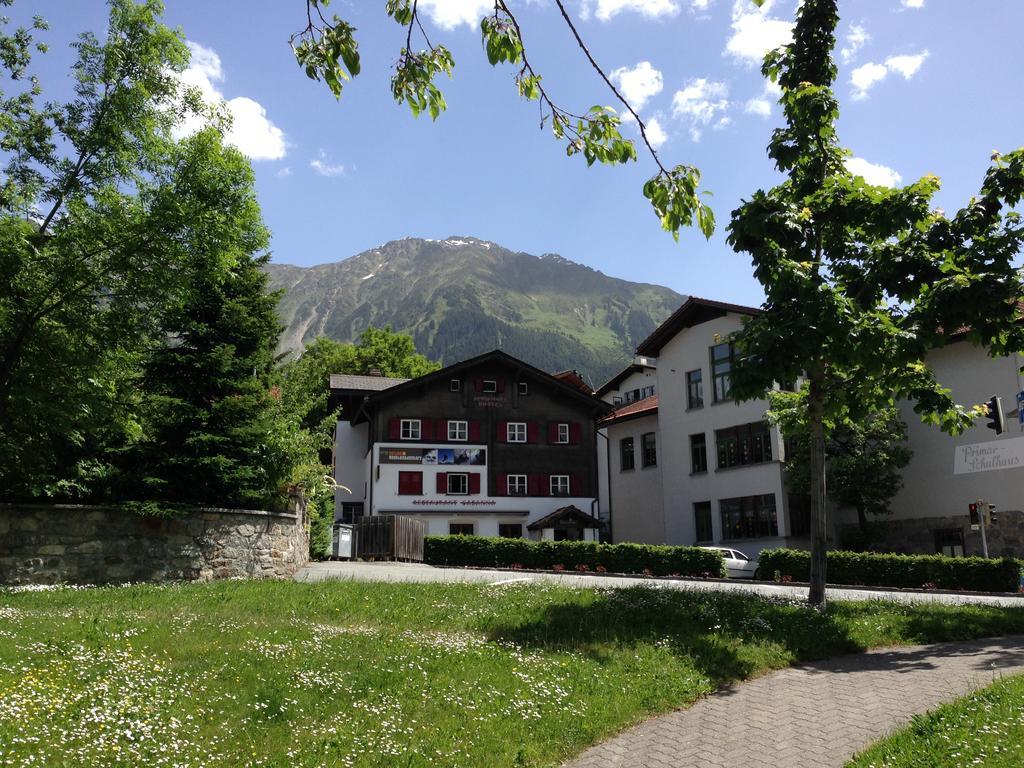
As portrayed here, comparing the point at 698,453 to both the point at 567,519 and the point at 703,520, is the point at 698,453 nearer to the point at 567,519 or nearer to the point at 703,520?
the point at 703,520

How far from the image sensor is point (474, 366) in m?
52.5

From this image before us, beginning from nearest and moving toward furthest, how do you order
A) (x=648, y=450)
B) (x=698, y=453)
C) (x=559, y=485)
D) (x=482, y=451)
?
1. (x=698, y=453)
2. (x=648, y=450)
3. (x=482, y=451)
4. (x=559, y=485)

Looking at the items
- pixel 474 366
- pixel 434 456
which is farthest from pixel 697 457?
pixel 434 456

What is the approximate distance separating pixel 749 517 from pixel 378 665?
34190mm

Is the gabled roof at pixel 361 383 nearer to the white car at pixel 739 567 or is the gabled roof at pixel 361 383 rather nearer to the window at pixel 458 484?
the window at pixel 458 484

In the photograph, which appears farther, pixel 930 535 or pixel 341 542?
pixel 341 542

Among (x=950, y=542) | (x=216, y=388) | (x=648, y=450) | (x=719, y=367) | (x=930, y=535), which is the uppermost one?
(x=719, y=367)

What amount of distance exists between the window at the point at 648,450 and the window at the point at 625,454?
105 cm

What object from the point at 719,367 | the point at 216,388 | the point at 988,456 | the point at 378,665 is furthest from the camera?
the point at 719,367

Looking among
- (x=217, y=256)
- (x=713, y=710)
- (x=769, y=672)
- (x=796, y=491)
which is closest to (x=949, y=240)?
(x=769, y=672)

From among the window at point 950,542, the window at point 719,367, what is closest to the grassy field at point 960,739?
the window at point 950,542

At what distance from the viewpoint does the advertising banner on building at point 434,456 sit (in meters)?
49.9

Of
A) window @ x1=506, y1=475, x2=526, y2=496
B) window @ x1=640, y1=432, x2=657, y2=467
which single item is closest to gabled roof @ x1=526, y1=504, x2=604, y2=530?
window @ x1=506, y1=475, x2=526, y2=496

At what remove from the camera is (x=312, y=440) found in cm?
2469
